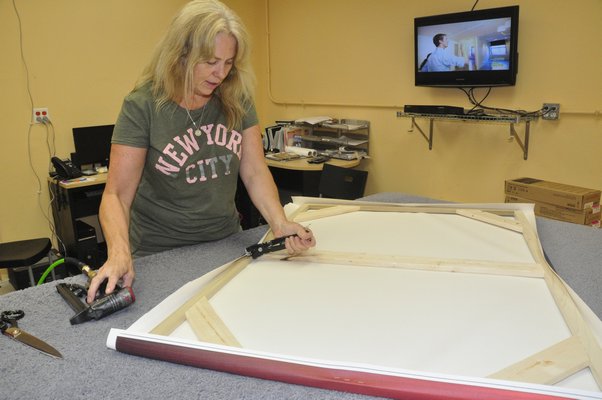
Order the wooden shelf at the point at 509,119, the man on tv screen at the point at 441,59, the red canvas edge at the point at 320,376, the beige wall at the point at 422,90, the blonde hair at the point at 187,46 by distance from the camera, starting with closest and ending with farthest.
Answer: the red canvas edge at the point at 320,376, the blonde hair at the point at 187,46, the beige wall at the point at 422,90, the wooden shelf at the point at 509,119, the man on tv screen at the point at 441,59

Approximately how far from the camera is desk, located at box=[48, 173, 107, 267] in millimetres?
3559

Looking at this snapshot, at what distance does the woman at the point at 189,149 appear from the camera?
1.37 m

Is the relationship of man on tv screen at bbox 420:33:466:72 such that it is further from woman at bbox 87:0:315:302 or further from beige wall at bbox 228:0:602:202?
woman at bbox 87:0:315:302

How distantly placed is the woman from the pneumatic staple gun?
0.07 metres

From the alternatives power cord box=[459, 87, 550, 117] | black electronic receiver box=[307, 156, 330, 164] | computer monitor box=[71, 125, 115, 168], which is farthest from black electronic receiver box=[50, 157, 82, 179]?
power cord box=[459, 87, 550, 117]

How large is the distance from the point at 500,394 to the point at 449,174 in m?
3.21

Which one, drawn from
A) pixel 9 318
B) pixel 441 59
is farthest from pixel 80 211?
pixel 441 59

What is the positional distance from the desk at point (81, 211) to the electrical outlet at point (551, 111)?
3227 mm

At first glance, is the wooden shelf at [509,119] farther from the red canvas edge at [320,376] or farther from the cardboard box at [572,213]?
the red canvas edge at [320,376]

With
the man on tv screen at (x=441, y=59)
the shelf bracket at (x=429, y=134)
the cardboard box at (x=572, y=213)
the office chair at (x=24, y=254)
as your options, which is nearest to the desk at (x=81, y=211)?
the office chair at (x=24, y=254)

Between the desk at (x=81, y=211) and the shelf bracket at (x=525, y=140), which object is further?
the desk at (x=81, y=211)

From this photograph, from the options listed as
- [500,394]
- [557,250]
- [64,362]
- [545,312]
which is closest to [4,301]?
[64,362]

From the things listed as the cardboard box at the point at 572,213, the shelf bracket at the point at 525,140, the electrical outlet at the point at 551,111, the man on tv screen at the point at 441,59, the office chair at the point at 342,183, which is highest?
the man on tv screen at the point at 441,59

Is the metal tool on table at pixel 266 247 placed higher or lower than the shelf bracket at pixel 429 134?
lower
